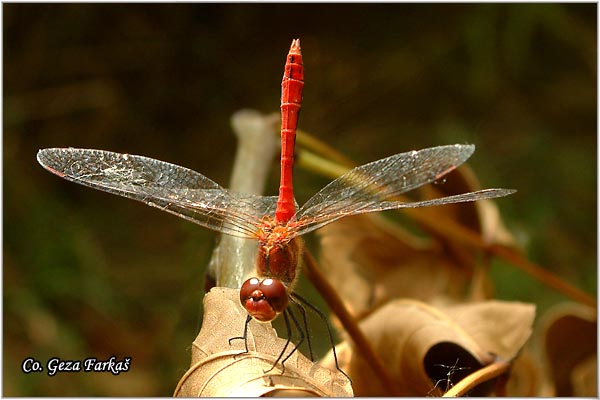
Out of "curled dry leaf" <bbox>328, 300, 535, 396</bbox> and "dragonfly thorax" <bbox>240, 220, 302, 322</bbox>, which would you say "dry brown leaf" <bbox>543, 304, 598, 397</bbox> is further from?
"dragonfly thorax" <bbox>240, 220, 302, 322</bbox>

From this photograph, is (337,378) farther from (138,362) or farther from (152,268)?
(152,268)

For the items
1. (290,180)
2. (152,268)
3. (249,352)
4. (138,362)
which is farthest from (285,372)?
(152,268)

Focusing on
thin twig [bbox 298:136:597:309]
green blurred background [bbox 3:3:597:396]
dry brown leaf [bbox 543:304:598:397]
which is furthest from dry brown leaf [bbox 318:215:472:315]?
green blurred background [bbox 3:3:597:396]

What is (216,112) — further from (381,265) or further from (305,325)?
(305,325)

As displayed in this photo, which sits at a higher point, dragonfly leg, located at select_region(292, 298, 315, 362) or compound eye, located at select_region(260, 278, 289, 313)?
compound eye, located at select_region(260, 278, 289, 313)

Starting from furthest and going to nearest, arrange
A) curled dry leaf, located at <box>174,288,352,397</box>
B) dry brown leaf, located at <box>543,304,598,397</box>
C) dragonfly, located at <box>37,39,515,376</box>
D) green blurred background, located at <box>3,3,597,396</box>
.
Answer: green blurred background, located at <box>3,3,597,396</box>
dry brown leaf, located at <box>543,304,598,397</box>
dragonfly, located at <box>37,39,515,376</box>
curled dry leaf, located at <box>174,288,352,397</box>

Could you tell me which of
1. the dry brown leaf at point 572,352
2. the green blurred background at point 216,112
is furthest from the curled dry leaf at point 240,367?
the green blurred background at point 216,112

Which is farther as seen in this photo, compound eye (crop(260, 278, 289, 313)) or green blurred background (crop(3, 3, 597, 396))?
green blurred background (crop(3, 3, 597, 396))

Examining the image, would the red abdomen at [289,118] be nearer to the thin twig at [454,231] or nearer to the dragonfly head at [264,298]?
the dragonfly head at [264,298]
